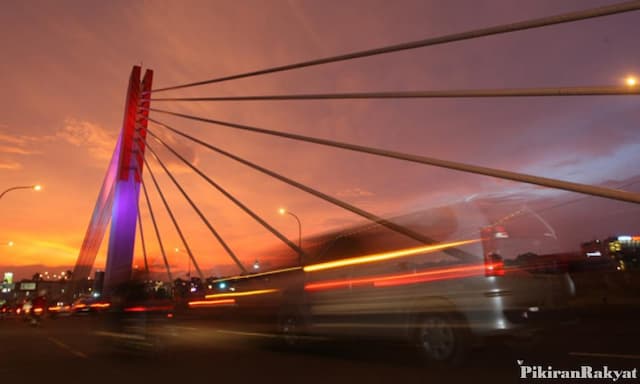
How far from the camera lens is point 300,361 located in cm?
839

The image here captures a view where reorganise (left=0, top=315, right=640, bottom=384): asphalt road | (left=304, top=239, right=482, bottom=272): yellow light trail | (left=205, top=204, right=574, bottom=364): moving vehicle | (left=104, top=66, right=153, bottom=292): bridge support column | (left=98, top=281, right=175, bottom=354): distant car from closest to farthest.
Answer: (left=205, top=204, right=574, bottom=364): moving vehicle, (left=0, top=315, right=640, bottom=384): asphalt road, (left=304, top=239, right=482, bottom=272): yellow light trail, (left=98, top=281, right=175, bottom=354): distant car, (left=104, top=66, right=153, bottom=292): bridge support column

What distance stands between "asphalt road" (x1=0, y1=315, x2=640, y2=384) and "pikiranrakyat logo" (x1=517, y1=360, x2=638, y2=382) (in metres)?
0.18

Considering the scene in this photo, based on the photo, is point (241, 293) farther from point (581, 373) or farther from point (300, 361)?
point (581, 373)

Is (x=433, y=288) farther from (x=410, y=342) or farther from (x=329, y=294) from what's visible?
(x=329, y=294)

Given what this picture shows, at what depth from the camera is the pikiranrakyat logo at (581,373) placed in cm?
605

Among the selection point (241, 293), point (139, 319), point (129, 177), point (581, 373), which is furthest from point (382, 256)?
point (129, 177)

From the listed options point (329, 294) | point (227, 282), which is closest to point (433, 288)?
point (329, 294)

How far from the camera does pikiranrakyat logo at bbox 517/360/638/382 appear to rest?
238 inches

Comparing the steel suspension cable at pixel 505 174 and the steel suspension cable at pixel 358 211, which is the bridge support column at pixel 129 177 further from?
the steel suspension cable at pixel 505 174

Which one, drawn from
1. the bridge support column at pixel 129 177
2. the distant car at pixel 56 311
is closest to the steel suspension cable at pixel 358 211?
the bridge support column at pixel 129 177

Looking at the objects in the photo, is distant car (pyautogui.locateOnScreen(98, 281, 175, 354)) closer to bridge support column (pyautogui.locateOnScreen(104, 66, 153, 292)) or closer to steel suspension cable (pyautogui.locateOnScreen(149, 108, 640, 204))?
steel suspension cable (pyautogui.locateOnScreen(149, 108, 640, 204))

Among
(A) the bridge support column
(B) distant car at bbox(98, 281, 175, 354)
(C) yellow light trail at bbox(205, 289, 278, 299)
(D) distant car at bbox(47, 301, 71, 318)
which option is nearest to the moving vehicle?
(C) yellow light trail at bbox(205, 289, 278, 299)

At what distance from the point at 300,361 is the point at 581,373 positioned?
4240mm

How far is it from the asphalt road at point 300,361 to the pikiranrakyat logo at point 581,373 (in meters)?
0.18
